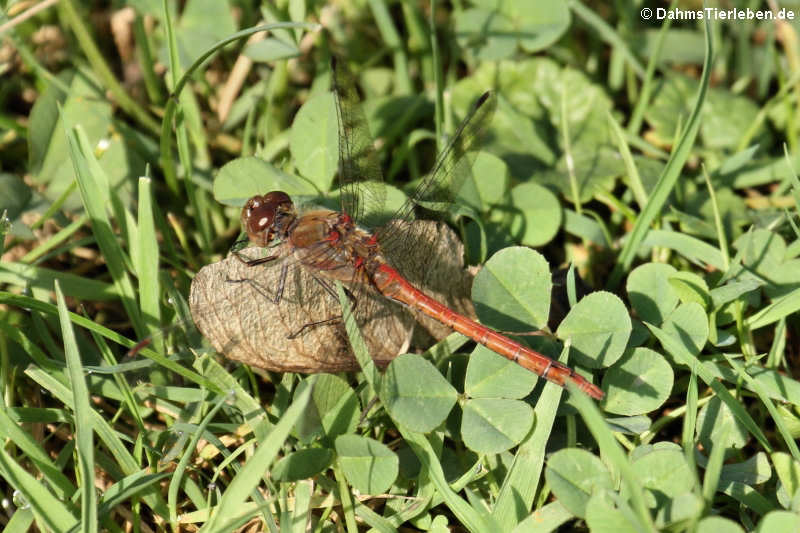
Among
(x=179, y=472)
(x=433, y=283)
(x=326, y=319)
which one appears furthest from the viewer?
(x=433, y=283)

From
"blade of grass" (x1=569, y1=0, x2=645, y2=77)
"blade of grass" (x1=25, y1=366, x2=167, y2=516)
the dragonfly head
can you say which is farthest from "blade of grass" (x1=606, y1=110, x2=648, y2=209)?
"blade of grass" (x1=25, y1=366, x2=167, y2=516)

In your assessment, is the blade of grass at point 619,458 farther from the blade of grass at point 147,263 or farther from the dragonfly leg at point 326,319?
the blade of grass at point 147,263

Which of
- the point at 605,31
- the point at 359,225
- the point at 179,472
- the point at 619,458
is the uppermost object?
the point at 605,31

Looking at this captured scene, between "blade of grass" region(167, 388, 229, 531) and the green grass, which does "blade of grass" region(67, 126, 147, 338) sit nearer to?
the green grass

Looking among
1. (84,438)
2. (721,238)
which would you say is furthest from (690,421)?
(84,438)

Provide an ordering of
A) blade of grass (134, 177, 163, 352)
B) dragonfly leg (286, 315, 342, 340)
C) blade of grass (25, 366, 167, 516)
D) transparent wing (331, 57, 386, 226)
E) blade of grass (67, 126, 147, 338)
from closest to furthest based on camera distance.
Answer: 1. blade of grass (25, 366, 167, 516)
2. dragonfly leg (286, 315, 342, 340)
3. blade of grass (134, 177, 163, 352)
4. blade of grass (67, 126, 147, 338)
5. transparent wing (331, 57, 386, 226)

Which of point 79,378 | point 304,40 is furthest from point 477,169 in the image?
point 79,378

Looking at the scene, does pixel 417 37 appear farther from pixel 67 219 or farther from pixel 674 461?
pixel 674 461

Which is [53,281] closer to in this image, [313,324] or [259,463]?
[313,324]
